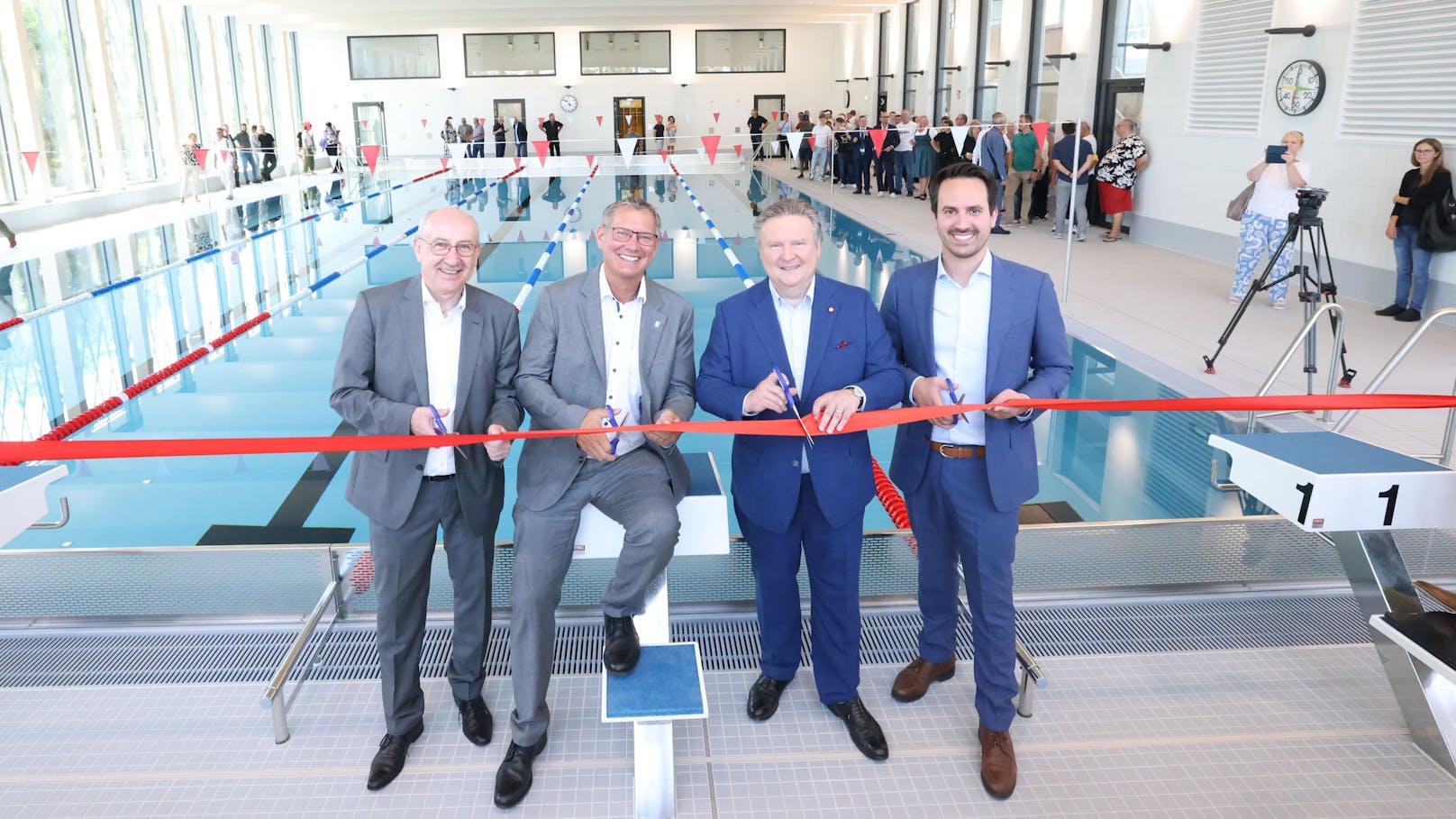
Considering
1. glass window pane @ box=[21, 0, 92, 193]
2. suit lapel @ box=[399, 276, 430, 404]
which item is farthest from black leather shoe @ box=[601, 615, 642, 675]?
glass window pane @ box=[21, 0, 92, 193]

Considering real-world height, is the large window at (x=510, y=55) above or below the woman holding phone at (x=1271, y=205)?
above

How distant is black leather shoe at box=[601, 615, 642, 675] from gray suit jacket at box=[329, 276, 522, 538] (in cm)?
49

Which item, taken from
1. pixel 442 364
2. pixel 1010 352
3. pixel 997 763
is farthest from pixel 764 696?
pixel 442 364

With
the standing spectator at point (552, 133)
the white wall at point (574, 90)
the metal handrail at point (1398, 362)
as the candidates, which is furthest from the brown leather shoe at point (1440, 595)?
the white wall at point (574, 90)

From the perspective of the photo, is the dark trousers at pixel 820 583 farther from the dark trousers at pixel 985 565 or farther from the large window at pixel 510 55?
the large window at pixel 510 55

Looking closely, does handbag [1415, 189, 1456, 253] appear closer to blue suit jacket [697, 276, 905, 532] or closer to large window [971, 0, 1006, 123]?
blue suit jacket [697, 276, 905, 532]

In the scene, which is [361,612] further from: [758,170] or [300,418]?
[758,170]

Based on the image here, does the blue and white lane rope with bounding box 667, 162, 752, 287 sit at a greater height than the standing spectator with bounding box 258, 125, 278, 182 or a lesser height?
lesser

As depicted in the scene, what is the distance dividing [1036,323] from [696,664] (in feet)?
4.12

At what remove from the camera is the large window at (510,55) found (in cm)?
3369

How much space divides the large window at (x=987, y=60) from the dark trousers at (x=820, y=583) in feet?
57.2

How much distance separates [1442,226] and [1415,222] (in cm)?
22

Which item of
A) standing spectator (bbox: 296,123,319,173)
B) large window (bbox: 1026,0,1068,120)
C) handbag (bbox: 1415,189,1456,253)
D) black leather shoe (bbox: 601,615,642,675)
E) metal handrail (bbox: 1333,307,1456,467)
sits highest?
large window (bbox: 1026,0,1068,120)

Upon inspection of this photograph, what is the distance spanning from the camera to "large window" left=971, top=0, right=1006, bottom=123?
18.8m
